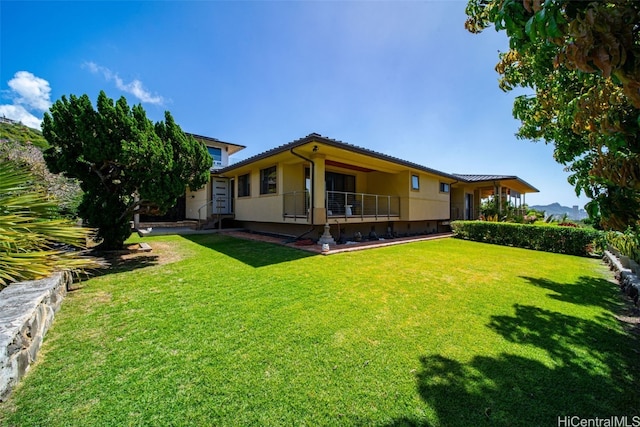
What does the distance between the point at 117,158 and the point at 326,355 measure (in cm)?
681

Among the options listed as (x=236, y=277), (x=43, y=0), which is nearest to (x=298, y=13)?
(x=43, y=0)

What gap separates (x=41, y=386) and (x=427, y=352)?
3843mm

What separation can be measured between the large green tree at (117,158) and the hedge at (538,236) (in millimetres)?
13405

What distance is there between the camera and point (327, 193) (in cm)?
1005

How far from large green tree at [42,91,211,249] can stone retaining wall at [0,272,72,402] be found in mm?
3328

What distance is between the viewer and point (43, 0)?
6883mm

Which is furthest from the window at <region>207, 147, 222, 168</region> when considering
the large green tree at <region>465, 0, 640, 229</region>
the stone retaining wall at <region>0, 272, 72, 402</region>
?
the large green tree at <region>465, 0, 640, 229</region>

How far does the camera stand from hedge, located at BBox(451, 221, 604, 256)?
9.80 m

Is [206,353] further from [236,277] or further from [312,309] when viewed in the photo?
[236,277]

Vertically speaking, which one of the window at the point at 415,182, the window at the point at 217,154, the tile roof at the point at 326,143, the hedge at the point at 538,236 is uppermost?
the window at the point at 217,154

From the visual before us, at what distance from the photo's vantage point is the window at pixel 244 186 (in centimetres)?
1478

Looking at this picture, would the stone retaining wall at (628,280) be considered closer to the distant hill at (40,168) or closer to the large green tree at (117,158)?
the large green tree at (117,158)

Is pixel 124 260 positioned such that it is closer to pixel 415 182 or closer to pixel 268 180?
pixel 268 180

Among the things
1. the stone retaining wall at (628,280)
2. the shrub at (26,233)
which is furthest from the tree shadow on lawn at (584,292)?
the shrub at (26,233)
